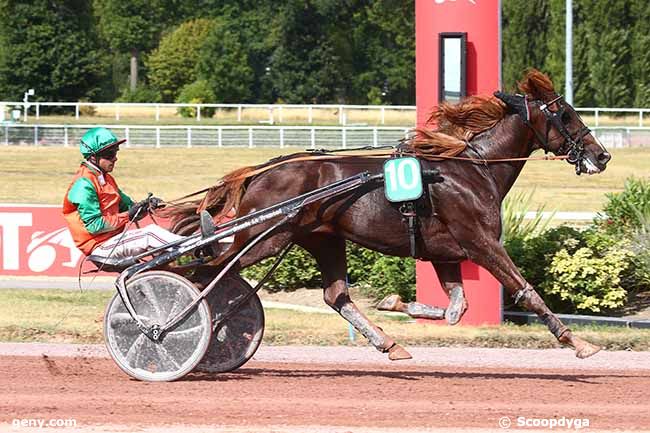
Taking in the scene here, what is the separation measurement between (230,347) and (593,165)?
2.81m

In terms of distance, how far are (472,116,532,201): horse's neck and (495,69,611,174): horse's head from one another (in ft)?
0.28

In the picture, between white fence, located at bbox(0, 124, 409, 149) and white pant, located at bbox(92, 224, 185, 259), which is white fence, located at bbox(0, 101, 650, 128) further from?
white pant, located at bbox(92, 224, 185, 259)

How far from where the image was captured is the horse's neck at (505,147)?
859cm

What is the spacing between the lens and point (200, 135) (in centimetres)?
3619

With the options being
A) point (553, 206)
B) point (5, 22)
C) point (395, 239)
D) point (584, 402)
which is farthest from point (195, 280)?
point (5, 22)

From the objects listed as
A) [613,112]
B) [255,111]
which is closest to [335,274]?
[613,112]

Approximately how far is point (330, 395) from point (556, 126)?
247 cm

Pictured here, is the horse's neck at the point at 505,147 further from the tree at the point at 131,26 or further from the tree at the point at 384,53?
the tree at the point at 131,26

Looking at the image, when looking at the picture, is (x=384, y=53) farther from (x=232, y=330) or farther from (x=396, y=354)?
(x=396, y=354)

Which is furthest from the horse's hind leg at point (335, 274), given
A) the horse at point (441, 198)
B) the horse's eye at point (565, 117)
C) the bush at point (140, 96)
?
the bush at point (140, 96)

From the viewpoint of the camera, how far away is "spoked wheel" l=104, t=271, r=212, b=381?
26.8ft

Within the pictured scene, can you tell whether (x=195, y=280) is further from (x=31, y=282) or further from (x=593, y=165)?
(x=31, y=282)

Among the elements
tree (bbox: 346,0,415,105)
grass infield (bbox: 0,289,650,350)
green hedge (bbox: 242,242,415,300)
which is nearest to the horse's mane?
grass infield (bbox: 0,289,650,350)

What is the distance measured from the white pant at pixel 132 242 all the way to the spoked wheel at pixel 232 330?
54 cm
